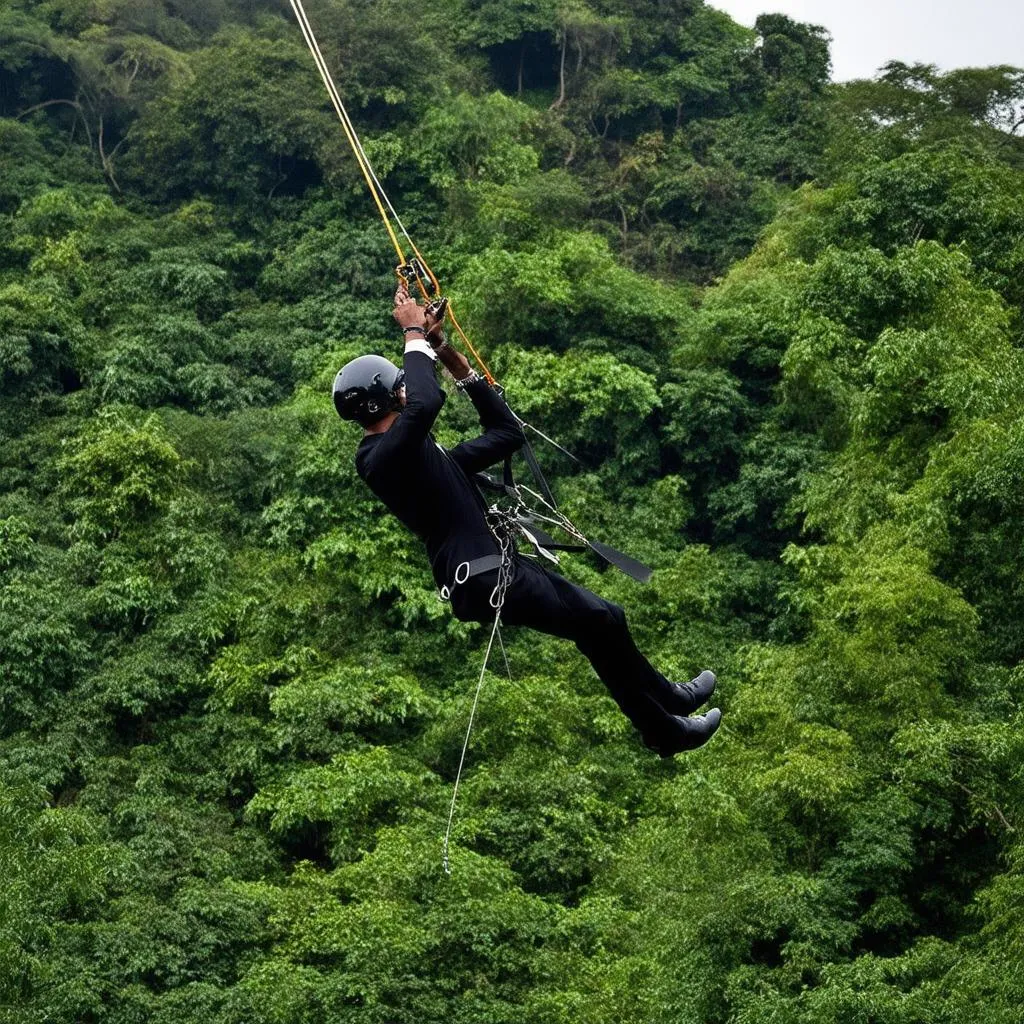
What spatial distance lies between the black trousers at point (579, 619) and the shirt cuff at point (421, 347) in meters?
0.60

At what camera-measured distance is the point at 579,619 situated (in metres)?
4.78

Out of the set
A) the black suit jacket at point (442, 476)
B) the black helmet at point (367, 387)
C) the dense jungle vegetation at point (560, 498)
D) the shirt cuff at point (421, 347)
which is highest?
the shirt cuff at point (421, 347)

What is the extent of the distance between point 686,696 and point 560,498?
11580mm

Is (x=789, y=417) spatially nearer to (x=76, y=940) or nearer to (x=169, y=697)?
(x=169, y=697)

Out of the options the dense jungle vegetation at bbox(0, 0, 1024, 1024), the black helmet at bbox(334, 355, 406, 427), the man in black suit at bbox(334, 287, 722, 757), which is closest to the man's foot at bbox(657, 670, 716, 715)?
the man in black suit at bbox(334, 287, 722, 757)

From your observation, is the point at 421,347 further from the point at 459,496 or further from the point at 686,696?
the point at 686,696

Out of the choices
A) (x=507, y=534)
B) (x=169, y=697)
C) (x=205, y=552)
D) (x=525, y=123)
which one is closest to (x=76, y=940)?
(x=169, y=697)

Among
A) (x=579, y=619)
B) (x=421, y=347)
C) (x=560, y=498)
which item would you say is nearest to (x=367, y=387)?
(x=421, y=347)

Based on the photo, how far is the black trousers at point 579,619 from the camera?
4.73 meters

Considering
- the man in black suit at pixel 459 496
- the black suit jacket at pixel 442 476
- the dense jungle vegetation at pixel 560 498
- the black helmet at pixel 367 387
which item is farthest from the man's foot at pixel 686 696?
the dense jungle vegetation at pixel 560 498

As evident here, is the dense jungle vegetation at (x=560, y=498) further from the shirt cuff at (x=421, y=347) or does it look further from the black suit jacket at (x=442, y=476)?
the shirt cuff at (x=421, y=347)

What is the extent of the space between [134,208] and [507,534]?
18.3 m

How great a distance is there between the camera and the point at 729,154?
78.0 ft

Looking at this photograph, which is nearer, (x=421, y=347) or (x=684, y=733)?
(x=421, y=347)
